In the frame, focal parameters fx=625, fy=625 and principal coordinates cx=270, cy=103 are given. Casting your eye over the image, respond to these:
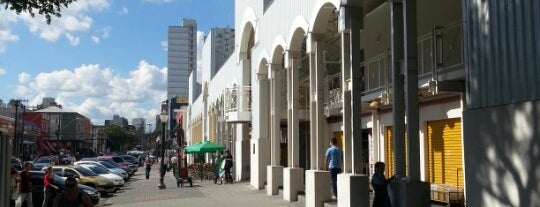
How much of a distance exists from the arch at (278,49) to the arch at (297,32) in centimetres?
78

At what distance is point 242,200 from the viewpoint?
20.2m

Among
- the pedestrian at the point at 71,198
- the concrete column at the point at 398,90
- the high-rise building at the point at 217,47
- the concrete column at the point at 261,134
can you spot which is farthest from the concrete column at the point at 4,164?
the high-rise building at the point at 217,47

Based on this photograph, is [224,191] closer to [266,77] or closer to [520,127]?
[266,77]

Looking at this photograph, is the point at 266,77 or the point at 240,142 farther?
the point at 240,142

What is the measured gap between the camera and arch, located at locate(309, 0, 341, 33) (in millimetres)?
15445

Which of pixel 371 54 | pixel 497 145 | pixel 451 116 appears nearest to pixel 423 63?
pixel 451 116

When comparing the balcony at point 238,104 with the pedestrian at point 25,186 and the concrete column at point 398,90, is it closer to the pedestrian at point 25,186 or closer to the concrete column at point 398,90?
the pedestrian at point 25,186

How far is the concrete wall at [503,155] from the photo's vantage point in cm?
698

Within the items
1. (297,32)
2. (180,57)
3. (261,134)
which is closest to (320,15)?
(297,32)

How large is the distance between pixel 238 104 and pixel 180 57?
132 m

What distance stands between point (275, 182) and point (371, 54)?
5.32 meters

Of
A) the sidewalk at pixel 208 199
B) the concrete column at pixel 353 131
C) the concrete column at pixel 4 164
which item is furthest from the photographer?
the sidewalk at pixel 208 199

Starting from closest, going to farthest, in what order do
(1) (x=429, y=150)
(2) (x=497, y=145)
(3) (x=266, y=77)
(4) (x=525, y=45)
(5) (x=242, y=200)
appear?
(4) (x=525, y=45) < (2) (x=497, y=145) < (1) (x=429, y=150) < (5) (x=242, y=200) < (3) (x=266, y=77)

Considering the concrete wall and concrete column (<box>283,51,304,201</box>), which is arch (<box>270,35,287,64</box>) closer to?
concrete column (<box>283,51,304,201</box>)
